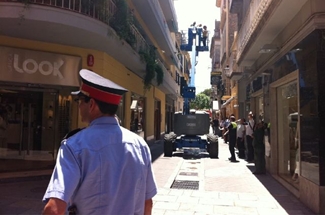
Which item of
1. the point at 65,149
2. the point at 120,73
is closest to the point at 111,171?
the point at 65,149

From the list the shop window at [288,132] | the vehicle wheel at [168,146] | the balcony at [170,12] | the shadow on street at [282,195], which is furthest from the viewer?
the balcony at [170,12]

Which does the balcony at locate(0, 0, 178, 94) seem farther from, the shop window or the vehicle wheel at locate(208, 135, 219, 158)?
the vehicle wheel at locate(208, 135, 219, 158)

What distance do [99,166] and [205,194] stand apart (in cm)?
564

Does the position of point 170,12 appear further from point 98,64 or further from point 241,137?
point 98,64

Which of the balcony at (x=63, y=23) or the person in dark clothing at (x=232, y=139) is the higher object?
the balcony at (x=63, y=23)

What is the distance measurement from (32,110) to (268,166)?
7.34 meters

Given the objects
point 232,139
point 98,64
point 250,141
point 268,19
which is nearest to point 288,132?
point 268,19

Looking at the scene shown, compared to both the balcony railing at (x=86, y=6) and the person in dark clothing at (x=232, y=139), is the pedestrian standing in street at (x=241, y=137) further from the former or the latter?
the balcony railing at (x=86, y=6)

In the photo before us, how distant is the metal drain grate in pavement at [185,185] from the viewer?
760cm

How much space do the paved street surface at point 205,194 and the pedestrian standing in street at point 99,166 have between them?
3.96 metres

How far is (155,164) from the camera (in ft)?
36.9

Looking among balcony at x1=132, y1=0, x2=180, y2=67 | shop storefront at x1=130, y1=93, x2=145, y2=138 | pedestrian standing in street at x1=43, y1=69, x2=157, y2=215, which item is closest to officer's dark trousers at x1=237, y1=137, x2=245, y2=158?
shop storefront at x1=130, y1=93, x2=145, y2=138

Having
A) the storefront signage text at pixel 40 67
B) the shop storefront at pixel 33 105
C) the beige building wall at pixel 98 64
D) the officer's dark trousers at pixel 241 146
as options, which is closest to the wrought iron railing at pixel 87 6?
the beige building wall at pixel 98 64

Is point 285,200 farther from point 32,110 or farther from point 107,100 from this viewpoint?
point 32,110
